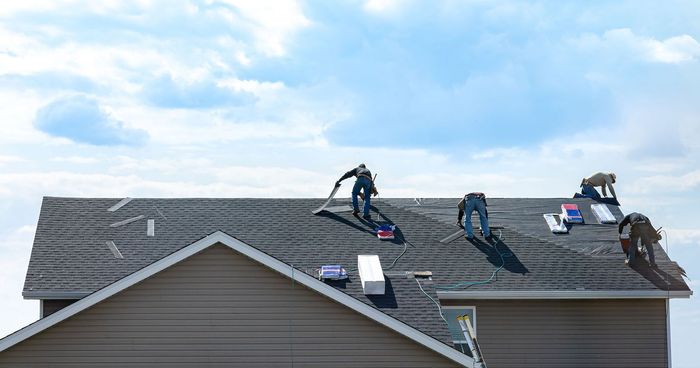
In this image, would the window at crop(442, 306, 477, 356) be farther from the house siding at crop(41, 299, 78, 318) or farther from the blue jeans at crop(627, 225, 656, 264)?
the house siding at crop(41, 299, 78, 318)

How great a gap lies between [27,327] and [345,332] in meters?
5.79

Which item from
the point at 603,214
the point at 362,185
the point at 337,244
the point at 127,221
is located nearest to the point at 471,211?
the point at 362,185

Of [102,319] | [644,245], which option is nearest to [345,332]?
[102,319]

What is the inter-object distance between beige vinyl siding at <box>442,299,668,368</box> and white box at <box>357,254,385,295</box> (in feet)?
8.55

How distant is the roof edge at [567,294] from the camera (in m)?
23.3

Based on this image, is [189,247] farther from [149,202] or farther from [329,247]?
[149,202]

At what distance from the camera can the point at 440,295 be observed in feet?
76.2

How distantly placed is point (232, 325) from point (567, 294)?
8026 mm

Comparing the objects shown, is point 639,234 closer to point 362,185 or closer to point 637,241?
point 637,241

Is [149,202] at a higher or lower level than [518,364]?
higher

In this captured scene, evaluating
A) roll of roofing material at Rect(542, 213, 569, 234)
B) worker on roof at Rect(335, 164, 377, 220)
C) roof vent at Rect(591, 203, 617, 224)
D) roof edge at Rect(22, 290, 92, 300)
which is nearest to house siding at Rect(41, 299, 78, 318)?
roof edge at Rect(22, 290, 92, 300)

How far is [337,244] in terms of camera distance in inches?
989

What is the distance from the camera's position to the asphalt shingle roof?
2372cm

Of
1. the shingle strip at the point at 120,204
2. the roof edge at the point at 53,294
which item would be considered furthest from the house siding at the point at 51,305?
the shingle strip at the point at 120,204
